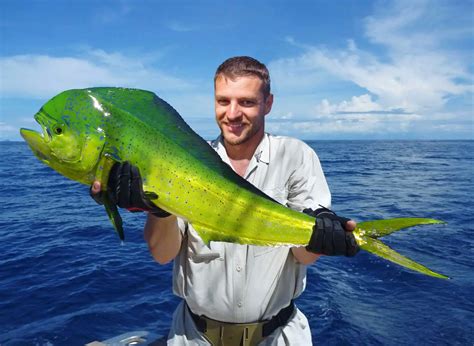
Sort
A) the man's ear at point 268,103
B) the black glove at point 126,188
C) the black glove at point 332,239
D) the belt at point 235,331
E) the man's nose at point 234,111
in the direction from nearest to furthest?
the black glove at point 126,188 → the black glove at point 332,239 → the man's nose at point 234,111 → the belt at point 235,331 → the man's ear at point 268,103

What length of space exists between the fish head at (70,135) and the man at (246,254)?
690 mm

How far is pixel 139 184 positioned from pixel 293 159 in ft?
4.30

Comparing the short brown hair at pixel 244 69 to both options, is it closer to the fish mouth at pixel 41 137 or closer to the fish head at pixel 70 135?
the fish head at pixel 70 135

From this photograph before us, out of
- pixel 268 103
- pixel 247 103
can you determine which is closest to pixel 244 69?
pixel 247 103

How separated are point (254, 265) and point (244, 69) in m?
1.38

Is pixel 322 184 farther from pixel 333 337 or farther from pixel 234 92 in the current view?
pixel 333 337

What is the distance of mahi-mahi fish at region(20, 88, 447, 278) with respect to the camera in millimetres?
2033

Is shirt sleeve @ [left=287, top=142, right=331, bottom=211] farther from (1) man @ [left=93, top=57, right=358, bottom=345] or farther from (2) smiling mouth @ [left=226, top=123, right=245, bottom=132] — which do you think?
(2) smiling mouth @ [left=226, top=123, right=245, bottom=132]

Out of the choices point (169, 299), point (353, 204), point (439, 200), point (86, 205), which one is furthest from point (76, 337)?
point (439, 200)

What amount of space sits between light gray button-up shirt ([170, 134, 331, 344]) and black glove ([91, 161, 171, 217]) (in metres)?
0.65

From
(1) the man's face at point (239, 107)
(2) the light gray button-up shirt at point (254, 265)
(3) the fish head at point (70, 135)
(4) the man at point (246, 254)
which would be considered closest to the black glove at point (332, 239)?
(4) the man at point (246, 254)

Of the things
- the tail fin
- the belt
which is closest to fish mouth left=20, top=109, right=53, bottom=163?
the belt

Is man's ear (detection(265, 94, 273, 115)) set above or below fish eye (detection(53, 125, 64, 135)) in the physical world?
above

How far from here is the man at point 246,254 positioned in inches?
107
